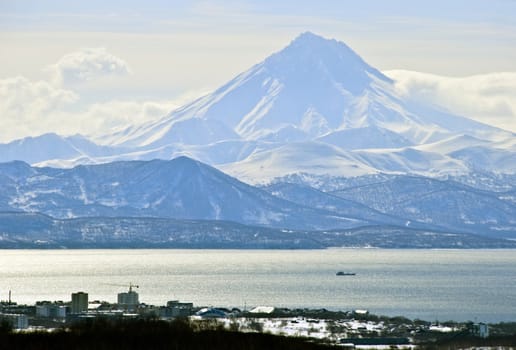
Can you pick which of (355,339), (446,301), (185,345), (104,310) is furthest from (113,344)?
(446,301)

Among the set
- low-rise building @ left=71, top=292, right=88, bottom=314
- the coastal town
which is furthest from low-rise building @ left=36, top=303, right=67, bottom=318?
low-rise building @ left=71, top=292, right=88, bottom=314

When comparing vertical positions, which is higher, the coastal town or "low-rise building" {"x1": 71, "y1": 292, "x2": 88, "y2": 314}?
"low-rise building" {"x1": 71, "y1": 292, "x2": 88, "y2": 314}

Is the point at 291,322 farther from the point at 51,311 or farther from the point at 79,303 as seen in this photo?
the point at 79,303

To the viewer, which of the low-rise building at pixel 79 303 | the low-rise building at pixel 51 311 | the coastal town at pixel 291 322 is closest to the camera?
the coastal town at pixel 291 322

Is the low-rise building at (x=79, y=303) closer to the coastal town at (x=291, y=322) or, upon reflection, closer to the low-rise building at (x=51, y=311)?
the coastal town at (x=291, y=322)

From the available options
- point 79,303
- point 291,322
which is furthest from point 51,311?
point 291,322

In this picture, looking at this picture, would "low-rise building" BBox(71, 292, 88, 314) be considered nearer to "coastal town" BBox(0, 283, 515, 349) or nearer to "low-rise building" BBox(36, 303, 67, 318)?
"coastal town" BBox(0, 283, 515, 349)

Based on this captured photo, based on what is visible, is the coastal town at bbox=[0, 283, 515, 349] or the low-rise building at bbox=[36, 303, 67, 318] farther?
the low-rise building at bbox=[36, 303, 67, 318]

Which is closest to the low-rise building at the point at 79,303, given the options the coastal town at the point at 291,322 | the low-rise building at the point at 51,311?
the coastal town at the point at 291,322
